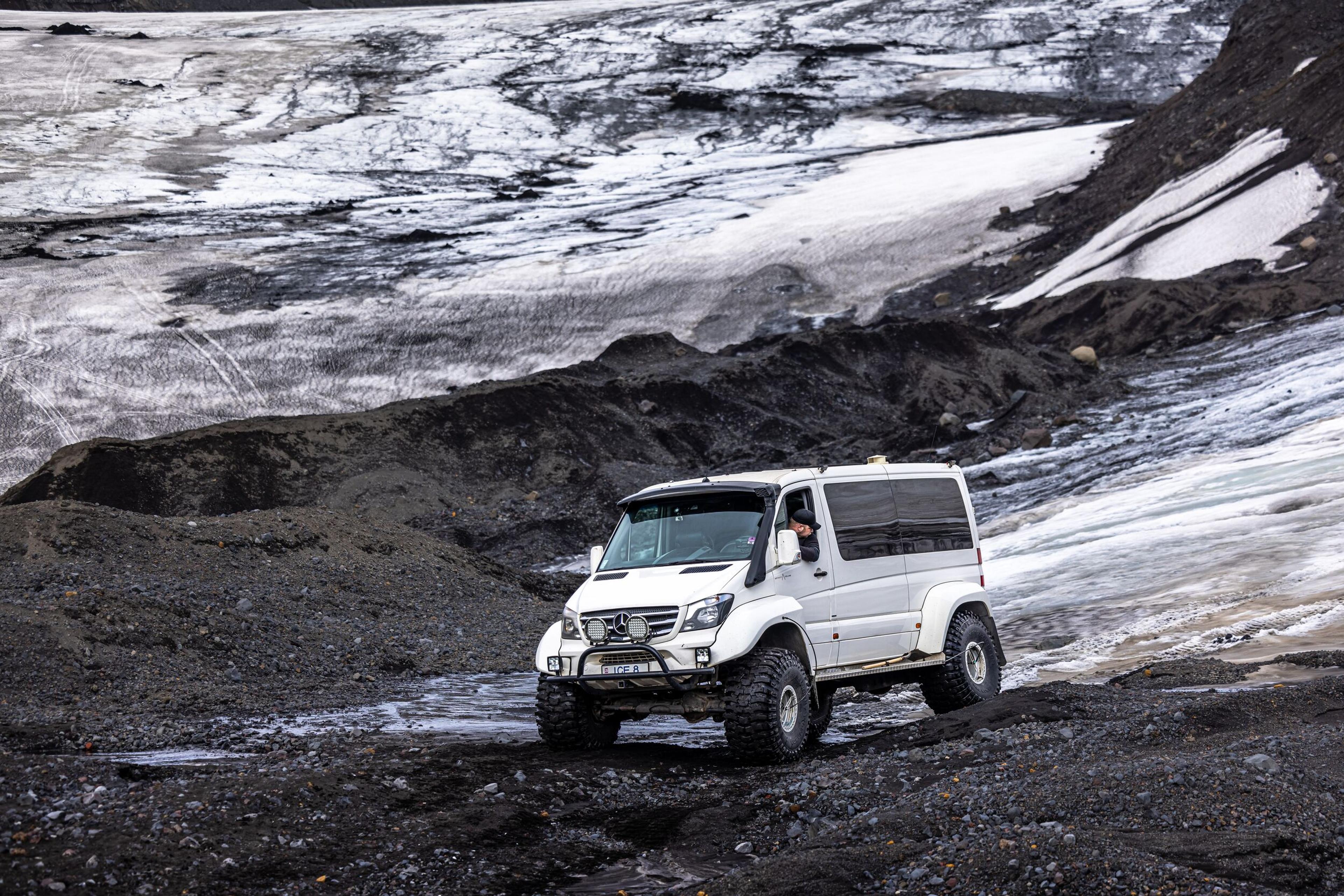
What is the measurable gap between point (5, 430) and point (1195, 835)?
2965cm

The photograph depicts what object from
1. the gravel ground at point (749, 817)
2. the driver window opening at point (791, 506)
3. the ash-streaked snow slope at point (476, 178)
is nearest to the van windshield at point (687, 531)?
the driver window opening at point (791, 506)

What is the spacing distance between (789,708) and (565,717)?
1551 millimetres

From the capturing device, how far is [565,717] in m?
9.05

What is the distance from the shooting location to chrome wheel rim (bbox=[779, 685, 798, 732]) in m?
8.77

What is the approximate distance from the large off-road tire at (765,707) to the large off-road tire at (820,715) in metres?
0.80

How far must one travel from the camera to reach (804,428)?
27.8 metres

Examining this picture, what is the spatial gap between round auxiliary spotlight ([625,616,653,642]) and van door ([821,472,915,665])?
5.35 ft

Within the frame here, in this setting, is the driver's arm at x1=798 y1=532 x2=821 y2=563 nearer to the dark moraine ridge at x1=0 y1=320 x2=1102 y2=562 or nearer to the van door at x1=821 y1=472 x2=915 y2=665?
the van door at x1=821 y1=472 x2=915 y2=665

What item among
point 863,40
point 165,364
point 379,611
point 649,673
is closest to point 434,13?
point 863,40

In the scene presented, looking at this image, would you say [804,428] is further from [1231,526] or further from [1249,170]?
[1249,170]

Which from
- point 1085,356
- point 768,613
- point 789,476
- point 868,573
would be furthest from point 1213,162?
point 768,613

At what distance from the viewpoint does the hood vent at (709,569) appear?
29.5 feet

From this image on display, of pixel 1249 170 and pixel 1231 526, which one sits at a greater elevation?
pixel 1249 170

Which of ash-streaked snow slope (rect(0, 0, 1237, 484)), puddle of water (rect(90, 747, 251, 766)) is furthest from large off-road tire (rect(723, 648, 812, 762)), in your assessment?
ash-streaked snow slope (rect(0, 0, 1237, 484))
